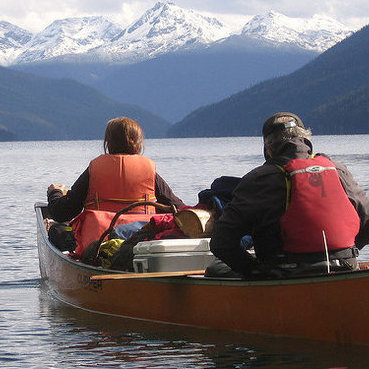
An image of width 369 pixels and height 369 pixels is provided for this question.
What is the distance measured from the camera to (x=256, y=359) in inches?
390

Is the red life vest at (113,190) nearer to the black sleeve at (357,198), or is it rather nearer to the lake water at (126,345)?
the lake water at (126,345)

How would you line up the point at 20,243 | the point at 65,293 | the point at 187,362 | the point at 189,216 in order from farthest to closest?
1. the point at 20,243
2. the point at 65,293
3. the point at 189,216
4. the point at 187,362

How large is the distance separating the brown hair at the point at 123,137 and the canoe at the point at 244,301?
1457 millimetres

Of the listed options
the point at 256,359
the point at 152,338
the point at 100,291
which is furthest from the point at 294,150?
Result: the point at 100,291

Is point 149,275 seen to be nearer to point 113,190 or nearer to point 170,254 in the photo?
point 170,254

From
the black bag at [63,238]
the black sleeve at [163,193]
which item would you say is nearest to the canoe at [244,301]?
the black sleeve at [163,193]

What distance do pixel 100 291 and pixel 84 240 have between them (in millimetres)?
759

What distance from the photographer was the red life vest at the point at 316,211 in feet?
28.1

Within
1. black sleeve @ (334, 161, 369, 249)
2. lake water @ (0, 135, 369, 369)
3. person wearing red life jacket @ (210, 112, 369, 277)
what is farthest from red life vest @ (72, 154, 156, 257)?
black sleeve @ (334, 161, 369, 249)

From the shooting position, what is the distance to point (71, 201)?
1245 cm

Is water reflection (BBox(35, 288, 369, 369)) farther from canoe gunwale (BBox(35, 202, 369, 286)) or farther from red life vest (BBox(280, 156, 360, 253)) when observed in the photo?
red life vest (BBox(280, 156, 360, 253))

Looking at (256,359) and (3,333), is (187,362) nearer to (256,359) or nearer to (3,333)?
(256,359)

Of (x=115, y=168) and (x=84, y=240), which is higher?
(x=115, y=168)

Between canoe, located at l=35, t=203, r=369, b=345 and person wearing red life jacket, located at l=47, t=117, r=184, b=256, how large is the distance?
59cm
